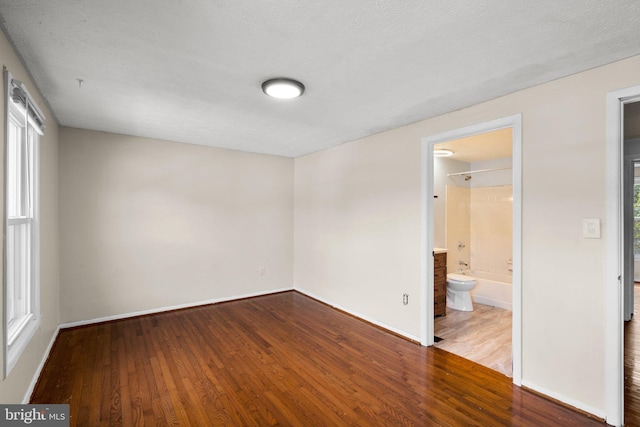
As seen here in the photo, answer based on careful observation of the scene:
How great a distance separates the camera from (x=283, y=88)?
2270mm

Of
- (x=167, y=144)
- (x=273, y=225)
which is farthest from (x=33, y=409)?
(x=273, y=225)

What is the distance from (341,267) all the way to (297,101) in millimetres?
2396

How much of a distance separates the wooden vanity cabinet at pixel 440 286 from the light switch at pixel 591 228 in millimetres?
1866

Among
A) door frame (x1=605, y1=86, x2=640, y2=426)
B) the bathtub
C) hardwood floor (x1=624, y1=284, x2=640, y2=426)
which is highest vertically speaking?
door frame (x1=605, y1=86, x2=640, y2=426)

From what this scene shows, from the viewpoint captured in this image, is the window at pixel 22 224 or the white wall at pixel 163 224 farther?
the white wall at pixel 163 224

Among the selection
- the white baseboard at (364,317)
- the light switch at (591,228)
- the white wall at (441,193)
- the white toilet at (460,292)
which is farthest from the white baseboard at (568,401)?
the white wall at (441,193)

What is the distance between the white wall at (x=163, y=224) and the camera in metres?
3.50

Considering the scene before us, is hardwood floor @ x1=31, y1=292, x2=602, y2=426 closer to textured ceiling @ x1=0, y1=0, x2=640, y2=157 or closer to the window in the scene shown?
the window

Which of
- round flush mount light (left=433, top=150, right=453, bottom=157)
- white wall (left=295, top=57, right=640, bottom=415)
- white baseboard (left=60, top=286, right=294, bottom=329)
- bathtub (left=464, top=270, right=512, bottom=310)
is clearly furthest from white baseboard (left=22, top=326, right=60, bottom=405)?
bathtub (left=464, top=270, right=512, bottom=310)

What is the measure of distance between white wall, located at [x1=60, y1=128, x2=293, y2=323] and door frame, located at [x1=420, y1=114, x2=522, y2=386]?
2.68 metres

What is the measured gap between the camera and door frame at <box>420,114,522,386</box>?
7.70ft

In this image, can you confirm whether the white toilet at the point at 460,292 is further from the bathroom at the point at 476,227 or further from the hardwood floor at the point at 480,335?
the hardwood floor at the point at 480,335

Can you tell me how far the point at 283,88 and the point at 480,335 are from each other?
3.26m

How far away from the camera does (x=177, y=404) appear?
2.11 m
